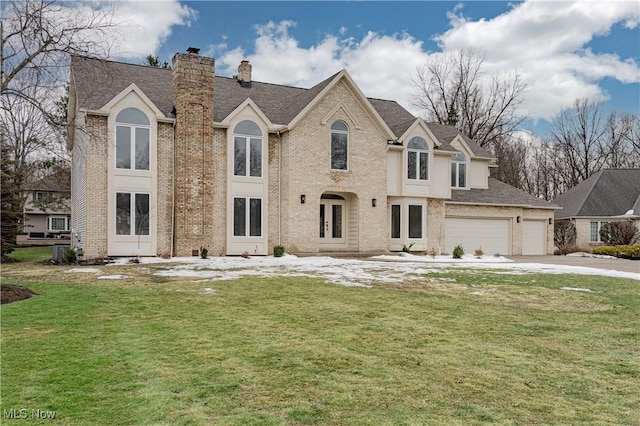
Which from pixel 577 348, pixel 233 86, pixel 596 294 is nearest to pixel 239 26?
pixel 233 86

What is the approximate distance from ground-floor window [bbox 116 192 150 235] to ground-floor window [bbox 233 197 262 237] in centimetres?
348

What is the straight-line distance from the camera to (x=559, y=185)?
5019 cm

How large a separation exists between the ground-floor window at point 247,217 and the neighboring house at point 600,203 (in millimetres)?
21534

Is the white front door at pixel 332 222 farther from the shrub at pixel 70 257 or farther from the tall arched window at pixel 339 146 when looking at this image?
the shrub at pixel 70 257

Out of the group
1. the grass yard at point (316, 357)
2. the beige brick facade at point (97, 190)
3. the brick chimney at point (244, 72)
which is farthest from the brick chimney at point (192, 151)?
the grass yard at point (316, 357)

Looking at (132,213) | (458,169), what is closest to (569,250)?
(458,169)

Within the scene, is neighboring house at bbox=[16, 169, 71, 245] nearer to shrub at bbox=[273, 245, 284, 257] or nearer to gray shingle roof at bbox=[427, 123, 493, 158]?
shrub at bbox=[273, 245, 284, 257]

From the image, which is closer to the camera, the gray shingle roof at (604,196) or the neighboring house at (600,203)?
the neighboring house at (600,203)

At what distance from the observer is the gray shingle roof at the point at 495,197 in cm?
2752

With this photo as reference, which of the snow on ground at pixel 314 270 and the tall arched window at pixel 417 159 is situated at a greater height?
the tall arched window at pixel 417 159

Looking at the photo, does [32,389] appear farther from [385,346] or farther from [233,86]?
[233,86]

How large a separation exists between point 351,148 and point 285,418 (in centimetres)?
1937

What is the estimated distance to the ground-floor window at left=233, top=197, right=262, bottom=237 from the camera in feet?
69.6

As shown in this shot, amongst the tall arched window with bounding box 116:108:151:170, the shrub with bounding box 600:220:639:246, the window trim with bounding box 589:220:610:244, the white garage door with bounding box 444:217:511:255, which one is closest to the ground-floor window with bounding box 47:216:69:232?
the tall arched window with bounding box 116:108:151:170
